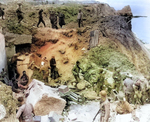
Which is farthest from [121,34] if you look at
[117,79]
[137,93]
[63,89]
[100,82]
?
[63,89]

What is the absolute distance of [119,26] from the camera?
4879mm

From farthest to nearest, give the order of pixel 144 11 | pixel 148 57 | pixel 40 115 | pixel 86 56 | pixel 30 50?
pixel 30 50 < pixel 86 56 < pixel 148 57 < pixel 144 11 < pixel 40 115

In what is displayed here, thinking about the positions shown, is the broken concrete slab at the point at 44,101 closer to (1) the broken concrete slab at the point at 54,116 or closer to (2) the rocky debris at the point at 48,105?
(2) the rocky debris at the point at 48,105

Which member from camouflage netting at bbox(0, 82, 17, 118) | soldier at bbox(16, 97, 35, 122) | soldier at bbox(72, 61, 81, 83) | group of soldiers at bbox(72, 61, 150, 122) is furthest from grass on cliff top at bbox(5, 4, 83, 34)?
camouflage netting at bbox(0, 82, 17, 118)

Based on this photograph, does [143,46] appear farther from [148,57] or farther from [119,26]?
[119,26]

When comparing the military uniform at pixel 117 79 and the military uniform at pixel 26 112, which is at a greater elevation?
the military uniform at pixel 117 79

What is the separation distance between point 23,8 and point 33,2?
316 mm

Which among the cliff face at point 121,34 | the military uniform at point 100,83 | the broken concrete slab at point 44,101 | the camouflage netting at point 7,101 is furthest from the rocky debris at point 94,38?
the camouflage netting at point 7,101

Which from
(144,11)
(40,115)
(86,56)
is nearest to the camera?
(40,115)

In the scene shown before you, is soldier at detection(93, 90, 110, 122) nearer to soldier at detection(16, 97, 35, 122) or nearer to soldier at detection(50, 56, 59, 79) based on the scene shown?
soldier at detection(16, 97, 35, 122)

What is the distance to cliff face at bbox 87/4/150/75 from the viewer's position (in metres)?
4.54

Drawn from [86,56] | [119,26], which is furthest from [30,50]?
[119,26]

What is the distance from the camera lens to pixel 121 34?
489 centimetres

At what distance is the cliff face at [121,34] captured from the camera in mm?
4543
